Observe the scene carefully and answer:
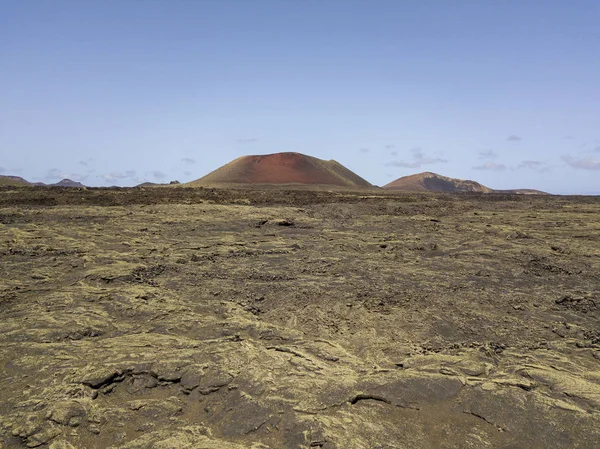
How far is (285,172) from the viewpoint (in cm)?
5606

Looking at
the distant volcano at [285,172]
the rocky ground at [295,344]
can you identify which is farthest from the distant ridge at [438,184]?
the rocky ground at [295,344]

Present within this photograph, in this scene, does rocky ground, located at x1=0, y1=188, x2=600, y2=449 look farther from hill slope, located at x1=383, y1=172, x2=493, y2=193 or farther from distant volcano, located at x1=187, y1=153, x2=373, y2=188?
hill slope, located at x1=383, y1=172, x2=493, y2=193

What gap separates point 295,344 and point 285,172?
51.6 metres

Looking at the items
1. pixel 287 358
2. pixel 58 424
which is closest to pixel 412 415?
pixel 287 358

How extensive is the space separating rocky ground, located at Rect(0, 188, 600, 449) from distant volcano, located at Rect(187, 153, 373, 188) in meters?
41.9

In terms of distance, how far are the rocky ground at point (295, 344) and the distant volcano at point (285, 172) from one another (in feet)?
138

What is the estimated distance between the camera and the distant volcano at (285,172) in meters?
52.7

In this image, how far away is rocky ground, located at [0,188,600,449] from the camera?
12.0 feet

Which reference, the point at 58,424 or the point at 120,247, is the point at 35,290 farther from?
the point at 58,424

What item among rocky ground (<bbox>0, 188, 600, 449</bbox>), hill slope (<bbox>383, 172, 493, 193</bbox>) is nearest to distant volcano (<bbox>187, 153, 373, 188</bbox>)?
hill slope (<bbox>383, 172, 493, 193</bbox>)

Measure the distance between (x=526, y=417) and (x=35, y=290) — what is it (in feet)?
22.8

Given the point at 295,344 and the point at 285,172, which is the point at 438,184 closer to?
the point at 285,172

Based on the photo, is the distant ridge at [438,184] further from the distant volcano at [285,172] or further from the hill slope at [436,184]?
the distant volcano at [285,172]

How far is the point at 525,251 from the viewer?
9.93 metres
